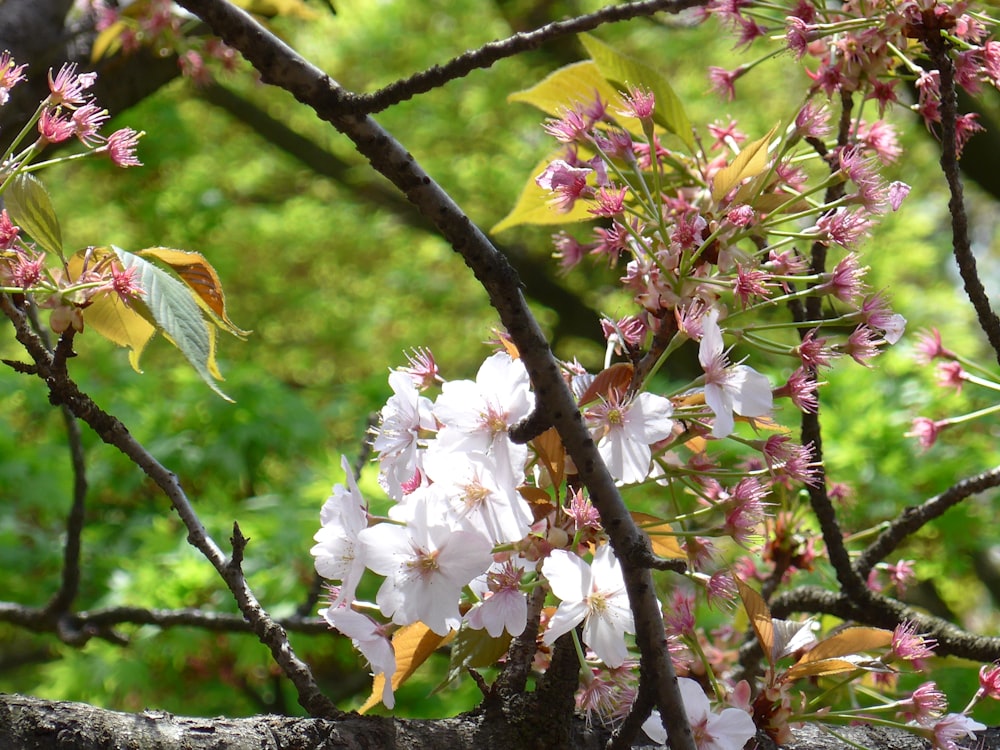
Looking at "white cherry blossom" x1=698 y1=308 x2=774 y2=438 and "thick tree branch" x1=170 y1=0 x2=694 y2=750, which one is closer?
"thick tree branch" x1=170 y1=0 x2=694 y2=750

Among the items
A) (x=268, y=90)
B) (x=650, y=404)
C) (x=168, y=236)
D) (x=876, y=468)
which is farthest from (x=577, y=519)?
(x=268, y=90)

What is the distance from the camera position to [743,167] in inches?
36.8

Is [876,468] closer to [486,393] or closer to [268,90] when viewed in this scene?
[486,393]

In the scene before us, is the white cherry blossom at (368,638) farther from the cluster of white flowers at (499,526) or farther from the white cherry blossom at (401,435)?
the white cherry blossom at (401,435)

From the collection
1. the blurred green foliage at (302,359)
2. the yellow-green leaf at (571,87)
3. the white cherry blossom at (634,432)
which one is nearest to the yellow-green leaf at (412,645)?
the white cherry blossom at (634,432)

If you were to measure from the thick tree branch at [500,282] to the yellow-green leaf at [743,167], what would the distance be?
36 cm

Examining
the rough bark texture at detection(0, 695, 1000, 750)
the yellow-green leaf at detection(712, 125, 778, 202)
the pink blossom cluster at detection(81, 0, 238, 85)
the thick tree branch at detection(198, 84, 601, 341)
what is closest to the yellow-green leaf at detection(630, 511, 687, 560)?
the rough bark texture at detection(0, 695, 1000, 750)

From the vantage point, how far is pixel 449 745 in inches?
33.1

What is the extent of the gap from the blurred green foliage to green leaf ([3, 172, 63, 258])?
805mm

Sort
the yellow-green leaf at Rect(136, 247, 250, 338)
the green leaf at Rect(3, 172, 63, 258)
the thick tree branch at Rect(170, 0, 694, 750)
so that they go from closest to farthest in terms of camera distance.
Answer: the thick tree branch at Rect(170, 0, 694, 750) → the green leaf at Rect(3, 172, 63, 258) → the yellow-green leaf at Rect(136, 247, 250, 338)

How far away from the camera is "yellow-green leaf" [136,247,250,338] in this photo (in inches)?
37.3

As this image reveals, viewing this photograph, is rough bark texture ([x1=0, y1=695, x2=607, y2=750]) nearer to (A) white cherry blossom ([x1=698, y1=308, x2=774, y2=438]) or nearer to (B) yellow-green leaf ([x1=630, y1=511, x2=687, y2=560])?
(B) yellow-green leaf ([x1=630, y1=511, x2=687, y2=560])

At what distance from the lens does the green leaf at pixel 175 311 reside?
80 cm

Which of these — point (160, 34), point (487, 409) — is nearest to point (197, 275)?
point (487, 409)
